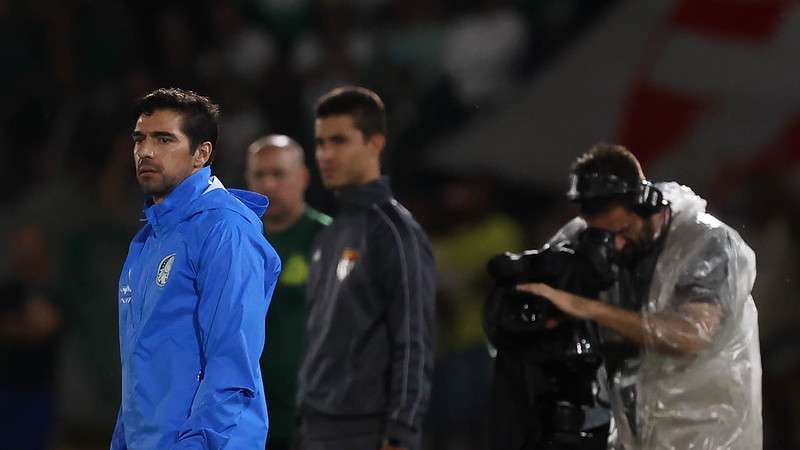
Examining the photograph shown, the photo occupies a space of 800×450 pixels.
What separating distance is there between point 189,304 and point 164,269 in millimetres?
102

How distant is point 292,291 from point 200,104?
1769 millimetres

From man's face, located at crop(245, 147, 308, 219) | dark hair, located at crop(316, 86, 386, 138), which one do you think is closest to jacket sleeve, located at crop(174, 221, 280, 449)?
dark hair, located at crop(316, 86, 386, 138)

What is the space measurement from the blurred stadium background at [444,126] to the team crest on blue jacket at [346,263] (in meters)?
2.49

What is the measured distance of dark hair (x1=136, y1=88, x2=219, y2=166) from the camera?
355cm

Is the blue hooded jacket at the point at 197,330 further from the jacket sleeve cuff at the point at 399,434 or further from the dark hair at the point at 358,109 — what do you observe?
the dark hair at the point at 358,109

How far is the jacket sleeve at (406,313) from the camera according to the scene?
4.52 meters

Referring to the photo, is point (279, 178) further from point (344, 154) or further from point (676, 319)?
point (676, 319)

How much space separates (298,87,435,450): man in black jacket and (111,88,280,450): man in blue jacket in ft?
3.59

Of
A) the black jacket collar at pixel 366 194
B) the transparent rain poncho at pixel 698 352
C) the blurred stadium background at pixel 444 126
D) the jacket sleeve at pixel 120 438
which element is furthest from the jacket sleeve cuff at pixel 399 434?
the blurred stadium background at pixel 444 126

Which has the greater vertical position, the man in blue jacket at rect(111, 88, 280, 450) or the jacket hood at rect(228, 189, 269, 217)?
the jacket hood at rect(228, 189, 269, 217)

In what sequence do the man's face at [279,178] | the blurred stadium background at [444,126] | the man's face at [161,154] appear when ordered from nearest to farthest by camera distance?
the man's face at [161,154], the man's face at [279,178], the blurred stadium background at [444,126]

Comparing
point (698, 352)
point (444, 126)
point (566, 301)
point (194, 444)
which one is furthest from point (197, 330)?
→ point (444, 126)

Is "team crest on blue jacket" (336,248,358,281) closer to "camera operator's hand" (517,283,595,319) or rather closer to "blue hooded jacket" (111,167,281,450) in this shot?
"camera operator's hand" (517,283,595,319)

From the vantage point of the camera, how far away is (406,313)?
4.59 m
